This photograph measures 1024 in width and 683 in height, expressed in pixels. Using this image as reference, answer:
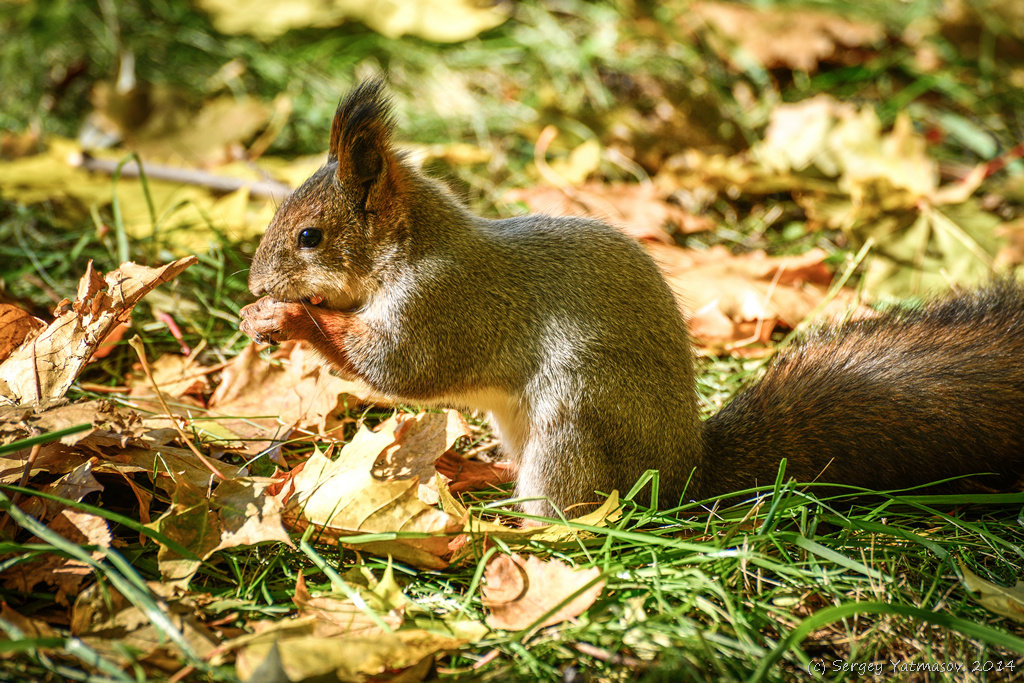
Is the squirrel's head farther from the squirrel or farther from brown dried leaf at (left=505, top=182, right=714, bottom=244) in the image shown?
brown dried leaf at (left=505, top=182, right=714, bottom=244)

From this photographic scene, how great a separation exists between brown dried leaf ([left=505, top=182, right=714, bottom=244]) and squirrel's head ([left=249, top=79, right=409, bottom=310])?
3.77 feet

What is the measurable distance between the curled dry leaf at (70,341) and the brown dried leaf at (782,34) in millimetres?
3640

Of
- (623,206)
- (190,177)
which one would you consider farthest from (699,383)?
(190,177)

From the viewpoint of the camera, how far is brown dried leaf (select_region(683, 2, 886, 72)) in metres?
4.38

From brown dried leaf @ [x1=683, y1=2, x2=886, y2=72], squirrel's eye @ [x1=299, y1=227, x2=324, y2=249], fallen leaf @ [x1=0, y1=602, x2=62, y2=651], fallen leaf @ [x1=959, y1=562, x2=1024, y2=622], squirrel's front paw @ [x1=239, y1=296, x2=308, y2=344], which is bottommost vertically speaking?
fallen leaf @ [x1=959, y1=562, x2=1024, y2=622]

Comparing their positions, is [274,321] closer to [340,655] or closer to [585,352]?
[585,352]

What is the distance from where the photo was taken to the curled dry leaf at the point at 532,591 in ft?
4.72

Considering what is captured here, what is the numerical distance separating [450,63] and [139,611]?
3.80m

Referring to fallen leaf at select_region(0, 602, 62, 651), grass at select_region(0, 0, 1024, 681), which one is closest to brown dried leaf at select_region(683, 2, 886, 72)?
grass at select_region(0, 0, 1024, 681)

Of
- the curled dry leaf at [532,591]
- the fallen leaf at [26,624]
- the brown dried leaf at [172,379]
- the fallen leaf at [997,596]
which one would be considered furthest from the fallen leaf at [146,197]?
the fallen leaf at [997,596]

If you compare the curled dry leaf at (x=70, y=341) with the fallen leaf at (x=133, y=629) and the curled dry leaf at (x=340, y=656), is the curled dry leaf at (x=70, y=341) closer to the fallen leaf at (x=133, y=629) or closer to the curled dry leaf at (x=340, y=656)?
the fallen leaf at (x=133, y=629)

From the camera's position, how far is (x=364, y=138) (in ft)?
6.37

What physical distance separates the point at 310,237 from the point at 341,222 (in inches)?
3.4

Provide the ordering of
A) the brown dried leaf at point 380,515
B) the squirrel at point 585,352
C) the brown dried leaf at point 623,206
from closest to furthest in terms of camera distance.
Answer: the brown dried leaf at point 380,515
the squirrel at point 585,352
the brown dried leaf at point 623,206
